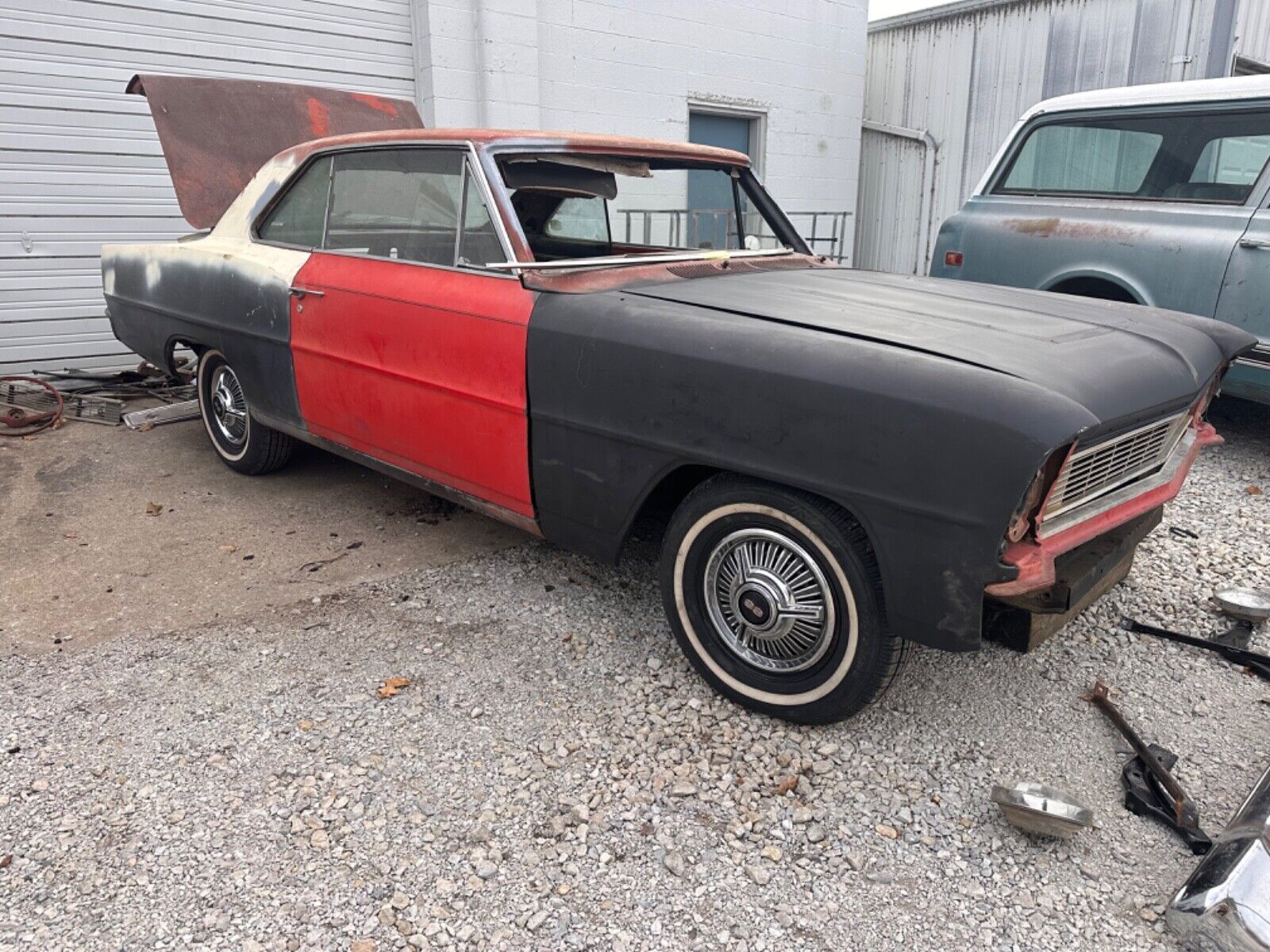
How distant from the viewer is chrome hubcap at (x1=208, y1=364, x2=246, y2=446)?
4484 millimetres

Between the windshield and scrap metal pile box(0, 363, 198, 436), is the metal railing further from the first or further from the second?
scrap metal pile box(0, 363, 198, 436)

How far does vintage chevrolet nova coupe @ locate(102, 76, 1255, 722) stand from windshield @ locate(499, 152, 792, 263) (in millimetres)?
19

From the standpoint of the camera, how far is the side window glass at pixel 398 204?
3.28 metres

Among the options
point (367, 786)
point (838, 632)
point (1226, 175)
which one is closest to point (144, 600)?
point (367, 786)

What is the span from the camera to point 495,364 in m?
2.95

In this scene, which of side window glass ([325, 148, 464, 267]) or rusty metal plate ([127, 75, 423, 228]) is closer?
side window glass ([325, 148, 464, 267])

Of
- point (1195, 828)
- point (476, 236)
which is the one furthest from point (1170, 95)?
point (1195, 828)

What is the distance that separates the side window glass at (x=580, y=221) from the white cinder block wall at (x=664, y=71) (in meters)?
1.37

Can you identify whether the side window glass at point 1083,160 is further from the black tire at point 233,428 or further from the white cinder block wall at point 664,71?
the black tire at point 233,428

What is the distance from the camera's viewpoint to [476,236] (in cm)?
316

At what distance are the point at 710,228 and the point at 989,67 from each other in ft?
22.4

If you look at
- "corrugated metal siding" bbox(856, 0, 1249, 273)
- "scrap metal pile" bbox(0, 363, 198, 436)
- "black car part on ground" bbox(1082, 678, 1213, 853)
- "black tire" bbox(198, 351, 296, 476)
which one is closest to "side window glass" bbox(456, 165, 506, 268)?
"black tire" bbox(198, 351, 296, 476)

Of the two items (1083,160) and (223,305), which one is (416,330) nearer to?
(223,305)

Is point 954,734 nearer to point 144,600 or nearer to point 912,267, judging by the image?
point 144,600
